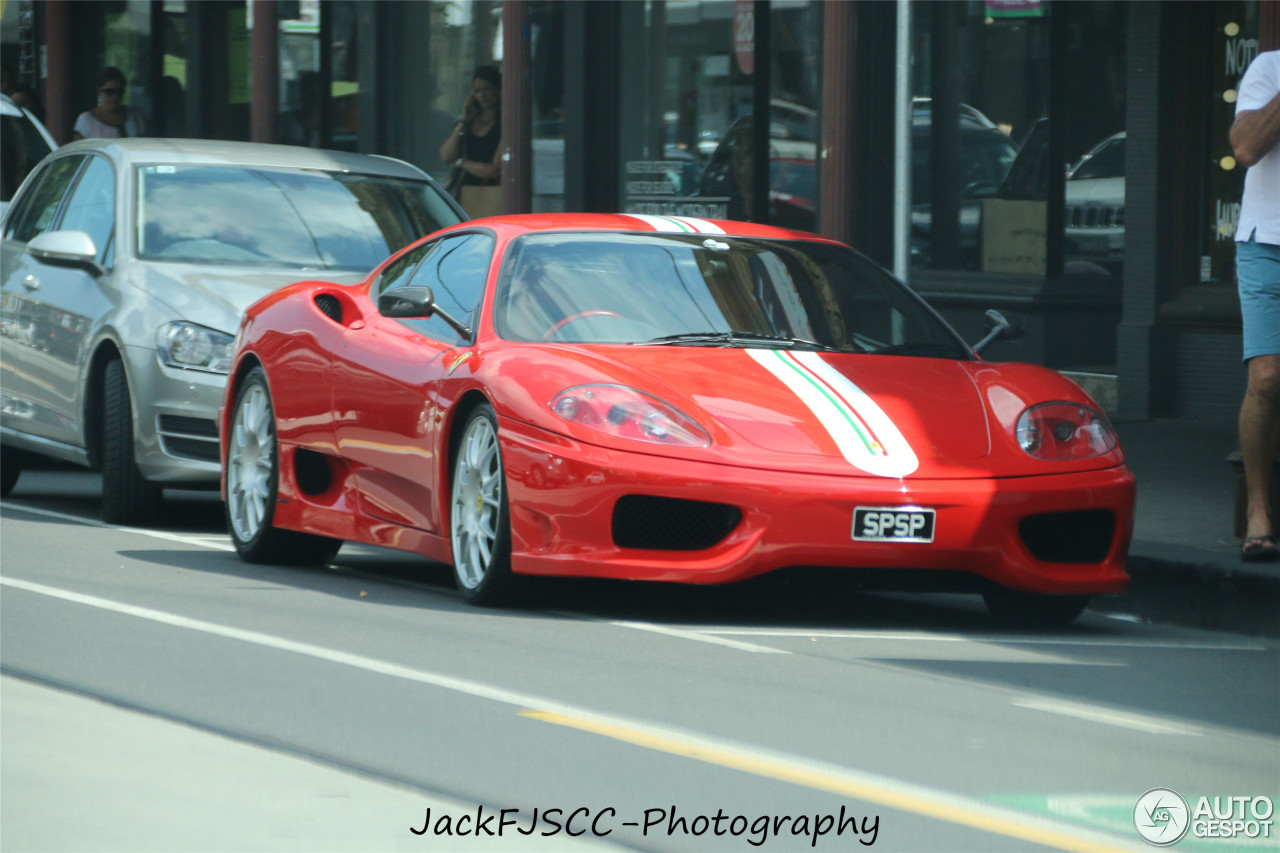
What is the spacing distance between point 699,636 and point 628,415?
0.69 metres

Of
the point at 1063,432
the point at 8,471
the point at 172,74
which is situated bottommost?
the point at 8,471

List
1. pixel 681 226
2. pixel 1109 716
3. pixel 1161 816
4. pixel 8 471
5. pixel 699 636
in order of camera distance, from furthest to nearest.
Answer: pixel 8 471, pixel 681 226, pixel 699 636, pixel 1109 716, pixel 1161 816

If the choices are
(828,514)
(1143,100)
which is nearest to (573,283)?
(828,514)

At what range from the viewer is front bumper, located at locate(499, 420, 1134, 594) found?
6.69 metres

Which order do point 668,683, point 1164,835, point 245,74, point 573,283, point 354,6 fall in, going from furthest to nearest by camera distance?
point 245,74
point 354,6
point 573,283
point 668,683
point 1164,835

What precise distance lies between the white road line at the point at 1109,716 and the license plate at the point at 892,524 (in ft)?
3.06

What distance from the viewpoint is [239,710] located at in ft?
18.2

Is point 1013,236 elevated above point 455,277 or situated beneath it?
situated beneath

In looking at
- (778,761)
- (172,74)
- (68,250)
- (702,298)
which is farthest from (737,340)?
(172,74)

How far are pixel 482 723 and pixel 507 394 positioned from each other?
6.08ft

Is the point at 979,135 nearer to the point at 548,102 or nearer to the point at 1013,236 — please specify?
the point at 1013,236

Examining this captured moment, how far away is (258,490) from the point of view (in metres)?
8.60

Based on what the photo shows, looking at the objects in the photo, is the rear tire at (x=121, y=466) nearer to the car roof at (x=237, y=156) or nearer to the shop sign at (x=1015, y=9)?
the car roof at (x=237, y=156)

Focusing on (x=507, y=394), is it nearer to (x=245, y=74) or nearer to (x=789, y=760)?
(x=789, y=760)
